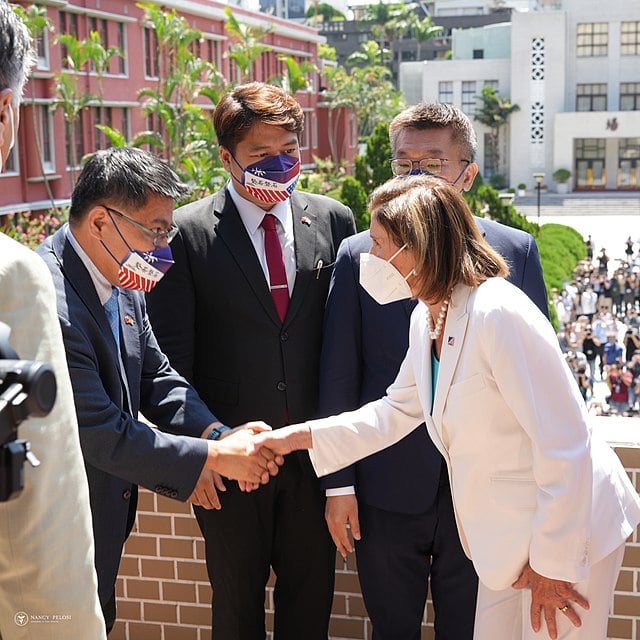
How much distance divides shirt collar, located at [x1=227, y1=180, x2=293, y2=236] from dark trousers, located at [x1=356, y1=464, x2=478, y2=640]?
0.89 metres

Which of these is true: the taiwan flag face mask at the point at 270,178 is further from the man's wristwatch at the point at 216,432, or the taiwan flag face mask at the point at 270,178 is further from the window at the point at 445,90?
the window at the point at 445,90

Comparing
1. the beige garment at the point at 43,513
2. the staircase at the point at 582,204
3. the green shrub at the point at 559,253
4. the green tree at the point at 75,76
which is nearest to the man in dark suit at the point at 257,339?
the beige garment at the point at 43,513

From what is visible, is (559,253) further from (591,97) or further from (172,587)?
(591,97)

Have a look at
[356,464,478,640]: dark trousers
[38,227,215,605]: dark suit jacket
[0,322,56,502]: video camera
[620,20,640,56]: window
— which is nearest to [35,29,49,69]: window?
[38,227,215,605]: dark suit jacket

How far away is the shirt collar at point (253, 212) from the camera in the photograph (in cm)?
304

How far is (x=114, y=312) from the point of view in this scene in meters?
2.59

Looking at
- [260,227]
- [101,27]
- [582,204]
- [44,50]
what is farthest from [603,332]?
[582,204]

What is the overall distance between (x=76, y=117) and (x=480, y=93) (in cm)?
3580

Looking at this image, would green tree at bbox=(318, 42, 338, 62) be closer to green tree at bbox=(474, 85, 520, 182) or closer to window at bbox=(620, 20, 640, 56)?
green tree at bbox=(474, 85, 520, 182)

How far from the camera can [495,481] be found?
89.9 inches

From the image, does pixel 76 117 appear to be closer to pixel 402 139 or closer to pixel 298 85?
pixel 298 85

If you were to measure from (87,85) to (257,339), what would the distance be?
25688 mm

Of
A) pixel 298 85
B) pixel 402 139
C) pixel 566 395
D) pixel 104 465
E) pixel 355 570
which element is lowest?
pixel 355 570

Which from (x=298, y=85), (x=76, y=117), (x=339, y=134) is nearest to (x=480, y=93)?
(x=339, y=134)
